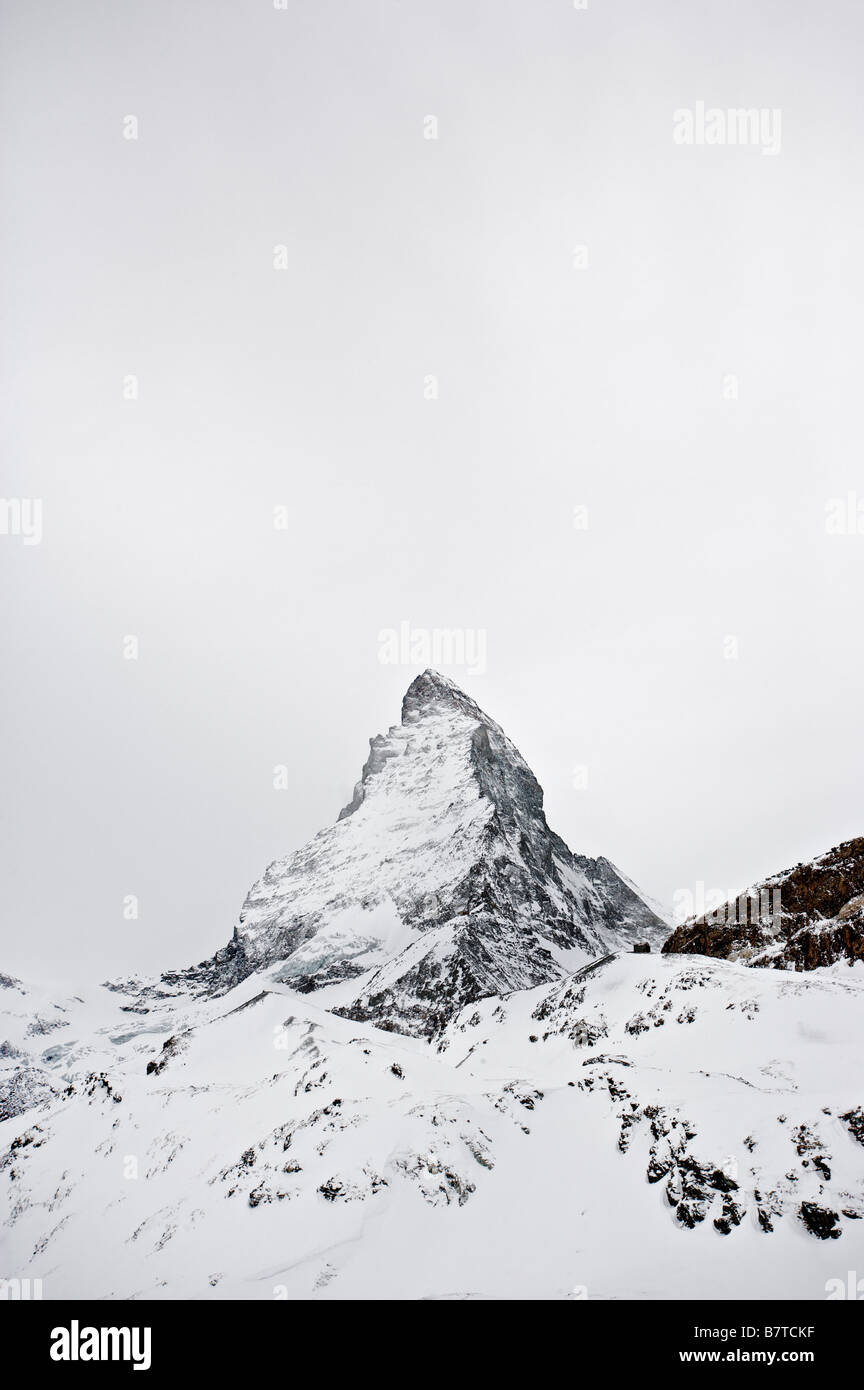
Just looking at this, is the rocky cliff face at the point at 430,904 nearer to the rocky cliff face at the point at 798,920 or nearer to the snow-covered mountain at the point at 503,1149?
the snow-covered mountain at the point at 503,1149

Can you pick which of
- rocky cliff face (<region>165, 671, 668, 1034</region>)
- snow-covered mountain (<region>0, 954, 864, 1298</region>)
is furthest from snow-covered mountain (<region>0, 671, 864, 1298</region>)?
rocky cliff face (<region>165, 671, 668, 1034</region>)

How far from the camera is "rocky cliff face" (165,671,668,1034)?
100 metres

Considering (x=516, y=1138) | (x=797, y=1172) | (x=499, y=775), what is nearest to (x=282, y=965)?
(x=499, y=775)

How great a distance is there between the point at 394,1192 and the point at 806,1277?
13.8 metres

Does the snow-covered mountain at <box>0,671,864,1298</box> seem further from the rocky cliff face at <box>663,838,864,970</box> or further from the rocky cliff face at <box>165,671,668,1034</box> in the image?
the rocky cliff face at <box>165,671,668,1034</box>

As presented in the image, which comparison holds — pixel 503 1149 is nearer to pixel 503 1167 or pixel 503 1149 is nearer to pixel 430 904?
pixel 503 1167

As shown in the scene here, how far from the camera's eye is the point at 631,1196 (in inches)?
937

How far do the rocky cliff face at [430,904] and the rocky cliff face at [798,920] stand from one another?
4425cm

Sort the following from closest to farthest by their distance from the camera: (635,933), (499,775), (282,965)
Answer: (282,965), (635,933), (499,775)

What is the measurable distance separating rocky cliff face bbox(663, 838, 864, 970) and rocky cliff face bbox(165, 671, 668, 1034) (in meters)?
44.3

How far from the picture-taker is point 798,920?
153 ft

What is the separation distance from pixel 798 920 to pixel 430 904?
8733 cm

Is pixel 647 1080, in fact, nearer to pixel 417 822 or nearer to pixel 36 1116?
pixel 36 1116

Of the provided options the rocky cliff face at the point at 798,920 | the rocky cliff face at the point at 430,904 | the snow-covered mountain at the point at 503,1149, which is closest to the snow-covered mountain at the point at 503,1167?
the snow-covered mountain at the point at 503,1149
